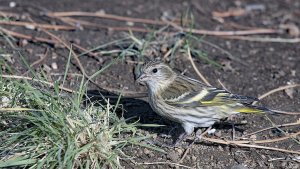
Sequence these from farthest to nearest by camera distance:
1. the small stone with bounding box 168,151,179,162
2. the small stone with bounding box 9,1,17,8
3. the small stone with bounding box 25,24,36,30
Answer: the small stone with bounding box 9,1,17,8 → the small stone with bounding box 25,24,36,30 → the small stone with bounding box 168,151,179,162

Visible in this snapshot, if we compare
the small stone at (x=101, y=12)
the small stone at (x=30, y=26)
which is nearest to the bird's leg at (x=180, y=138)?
the small stone at (x=30, y=26)

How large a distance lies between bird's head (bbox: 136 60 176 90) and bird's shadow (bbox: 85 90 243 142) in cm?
34

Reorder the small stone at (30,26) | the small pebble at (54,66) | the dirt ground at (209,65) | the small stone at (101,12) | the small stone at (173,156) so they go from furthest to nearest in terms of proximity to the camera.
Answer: the small stone at (101,12), the small stone at (30,26), the small pebble at (54,66), the dirt ground at (209,65), the small stone at (173,156)

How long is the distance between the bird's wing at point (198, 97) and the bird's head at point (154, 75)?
0.10 meters

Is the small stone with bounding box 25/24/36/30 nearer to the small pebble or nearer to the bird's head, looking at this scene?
the small pebble

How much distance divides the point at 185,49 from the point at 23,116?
2.69 m

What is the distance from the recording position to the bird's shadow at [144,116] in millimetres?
5810

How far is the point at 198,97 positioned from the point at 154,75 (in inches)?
19.2

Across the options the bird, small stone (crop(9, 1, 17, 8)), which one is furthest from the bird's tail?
small stone (crop(9, 1, 17, 8))

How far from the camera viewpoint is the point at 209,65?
7191mm

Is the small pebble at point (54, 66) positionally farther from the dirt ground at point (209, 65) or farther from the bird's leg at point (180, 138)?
the bird's leg at point (180, 138)

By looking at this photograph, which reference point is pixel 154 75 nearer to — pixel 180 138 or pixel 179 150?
pixel 180 138

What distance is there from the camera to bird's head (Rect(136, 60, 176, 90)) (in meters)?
5.85

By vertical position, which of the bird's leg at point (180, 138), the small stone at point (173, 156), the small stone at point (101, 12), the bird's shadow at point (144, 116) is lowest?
the small stone at point (173, 156)
